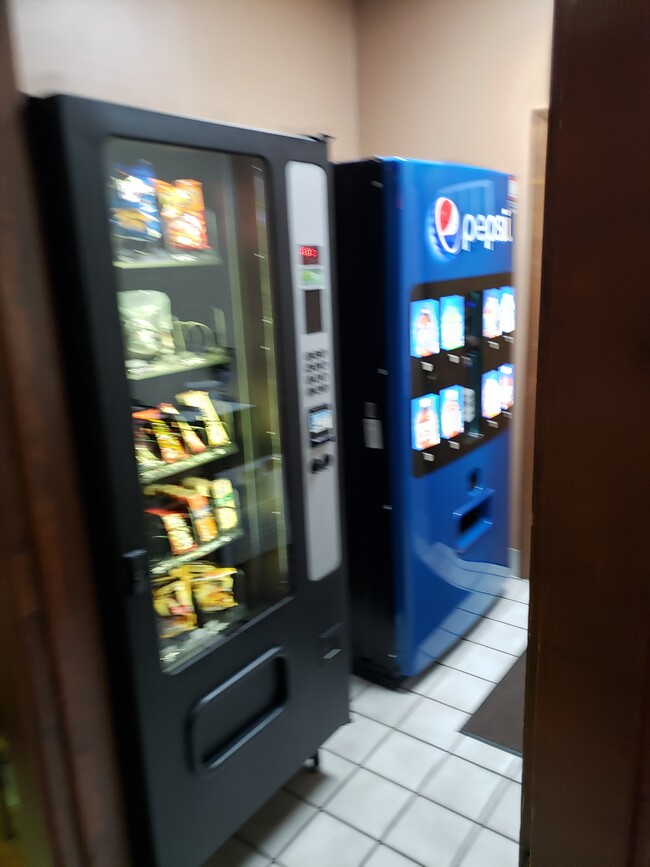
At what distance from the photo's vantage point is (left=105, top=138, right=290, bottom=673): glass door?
1.60m

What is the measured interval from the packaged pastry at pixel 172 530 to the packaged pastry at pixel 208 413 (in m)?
0.22

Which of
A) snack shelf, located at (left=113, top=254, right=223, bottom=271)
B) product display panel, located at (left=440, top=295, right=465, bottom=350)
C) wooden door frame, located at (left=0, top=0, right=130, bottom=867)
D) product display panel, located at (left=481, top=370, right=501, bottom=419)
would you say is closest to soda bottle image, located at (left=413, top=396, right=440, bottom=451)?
product display panel, located at (left=440, top=295, right=465, bottom=350)

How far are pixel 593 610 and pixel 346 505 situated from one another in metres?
1.80

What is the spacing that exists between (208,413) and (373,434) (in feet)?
2.10

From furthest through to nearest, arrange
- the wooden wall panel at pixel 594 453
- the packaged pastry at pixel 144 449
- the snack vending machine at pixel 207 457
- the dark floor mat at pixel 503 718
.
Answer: the dark floor mat at pixel 503 718 → the packaged pastry at pixel 144 449 → the snack vending machine at pixel 207 457 → the wooden wall panel at pixel 594 453

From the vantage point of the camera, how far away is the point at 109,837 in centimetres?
142

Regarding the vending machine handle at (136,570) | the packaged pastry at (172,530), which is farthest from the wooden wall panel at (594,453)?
the packaged pastry at (172,530)

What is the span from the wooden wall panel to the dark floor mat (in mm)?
1573

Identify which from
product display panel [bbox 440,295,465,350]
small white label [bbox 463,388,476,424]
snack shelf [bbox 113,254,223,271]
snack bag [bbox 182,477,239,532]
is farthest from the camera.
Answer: small white label [bbox 463,388,476,424]

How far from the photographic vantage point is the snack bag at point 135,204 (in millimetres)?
1524

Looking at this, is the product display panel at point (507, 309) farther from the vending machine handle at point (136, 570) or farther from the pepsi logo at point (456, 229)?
the vending machine handle at point (136, 570)

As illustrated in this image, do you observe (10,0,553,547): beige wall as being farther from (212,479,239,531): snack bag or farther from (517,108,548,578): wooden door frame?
(212,479,239,531): snack bag

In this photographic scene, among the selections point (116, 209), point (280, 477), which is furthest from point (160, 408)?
point (116, 209)

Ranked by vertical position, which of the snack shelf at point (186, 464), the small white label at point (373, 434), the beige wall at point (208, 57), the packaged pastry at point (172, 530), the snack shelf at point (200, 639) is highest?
the beige wall at point (208, 57)
